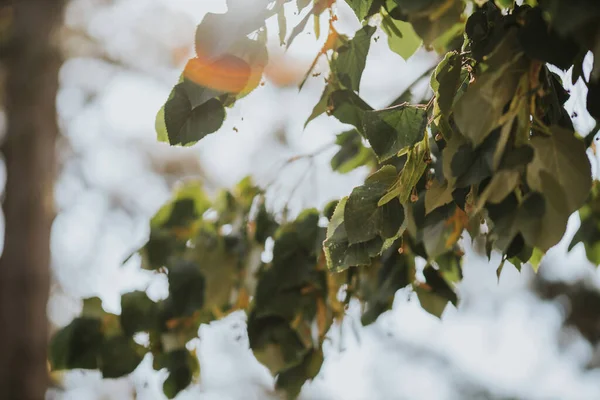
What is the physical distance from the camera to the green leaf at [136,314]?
1.20m

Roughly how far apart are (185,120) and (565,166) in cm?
36

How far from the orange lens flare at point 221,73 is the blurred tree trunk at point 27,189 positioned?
2164 mm

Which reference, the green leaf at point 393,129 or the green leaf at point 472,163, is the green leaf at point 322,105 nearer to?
the green leaf at point 393,129

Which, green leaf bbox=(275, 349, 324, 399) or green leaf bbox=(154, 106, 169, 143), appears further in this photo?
green leaf bbox=(275, 349, 324, 399)

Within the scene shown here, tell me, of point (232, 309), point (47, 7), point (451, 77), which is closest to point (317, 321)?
point (232, 309)

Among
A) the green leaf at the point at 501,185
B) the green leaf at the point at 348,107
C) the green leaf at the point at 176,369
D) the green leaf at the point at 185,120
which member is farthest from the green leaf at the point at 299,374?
the green leaf at the point at 501,185

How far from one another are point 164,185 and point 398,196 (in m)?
3.93

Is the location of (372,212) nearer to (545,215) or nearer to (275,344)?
(545,215)

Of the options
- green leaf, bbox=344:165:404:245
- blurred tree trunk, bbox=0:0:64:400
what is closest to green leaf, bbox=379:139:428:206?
green leaf, bbox=344:165:404:245

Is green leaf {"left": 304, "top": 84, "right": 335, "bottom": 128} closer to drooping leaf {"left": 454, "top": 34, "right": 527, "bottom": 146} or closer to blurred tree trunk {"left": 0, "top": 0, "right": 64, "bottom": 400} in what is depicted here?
drooping leaf {"left": 454, "top": 34, "right": 527, "bottom": 146}

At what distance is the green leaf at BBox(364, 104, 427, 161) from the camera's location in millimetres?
703

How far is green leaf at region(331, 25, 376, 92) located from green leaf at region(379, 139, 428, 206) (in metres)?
0.17

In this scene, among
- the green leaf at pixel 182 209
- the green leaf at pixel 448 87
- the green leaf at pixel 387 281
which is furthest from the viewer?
the green leaf at pixel 182 209

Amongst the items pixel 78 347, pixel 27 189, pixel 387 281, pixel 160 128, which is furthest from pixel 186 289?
pixel 27 189
